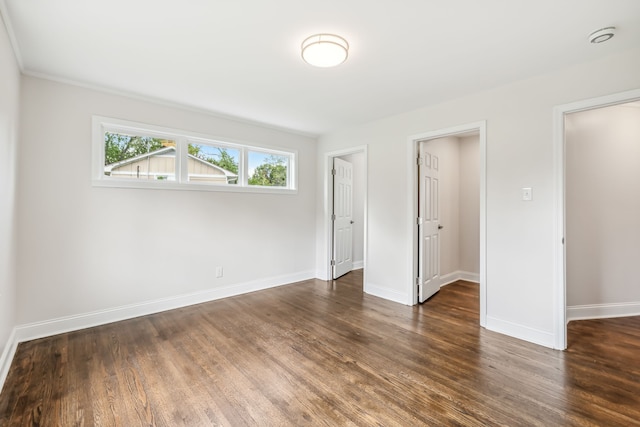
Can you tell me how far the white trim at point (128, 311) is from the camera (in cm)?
268

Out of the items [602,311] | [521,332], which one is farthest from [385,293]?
[602,311]

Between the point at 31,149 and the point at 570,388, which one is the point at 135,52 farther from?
the point at 570,388

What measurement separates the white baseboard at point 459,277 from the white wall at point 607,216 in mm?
1580

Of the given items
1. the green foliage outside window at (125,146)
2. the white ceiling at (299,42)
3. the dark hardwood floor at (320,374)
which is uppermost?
the white ceiling at (299,42)

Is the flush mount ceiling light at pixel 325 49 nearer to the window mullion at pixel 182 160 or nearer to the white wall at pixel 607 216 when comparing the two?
the window mullion at pixel 182 160

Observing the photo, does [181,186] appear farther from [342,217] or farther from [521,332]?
[521,332]

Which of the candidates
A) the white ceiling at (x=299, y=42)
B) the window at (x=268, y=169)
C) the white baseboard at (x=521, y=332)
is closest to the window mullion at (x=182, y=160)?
the white ceiling at (x=299, y=42)

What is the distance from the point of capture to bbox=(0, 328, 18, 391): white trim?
2029mm

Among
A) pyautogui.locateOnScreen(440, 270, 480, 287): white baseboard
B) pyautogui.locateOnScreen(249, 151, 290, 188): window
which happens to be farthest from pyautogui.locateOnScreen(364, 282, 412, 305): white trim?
pyautogui.locateOnScreen(249, 151, 290, 188): window

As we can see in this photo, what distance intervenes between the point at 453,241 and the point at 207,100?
4245 millimetres

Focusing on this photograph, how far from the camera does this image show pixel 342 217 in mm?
5074

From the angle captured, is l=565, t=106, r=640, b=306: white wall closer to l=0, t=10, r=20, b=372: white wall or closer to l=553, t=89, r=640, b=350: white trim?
l=553, t=89, r=640, b=350: white trim

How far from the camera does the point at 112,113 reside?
9.99 ft

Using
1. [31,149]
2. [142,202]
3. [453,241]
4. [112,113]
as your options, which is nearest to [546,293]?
[453,241]
